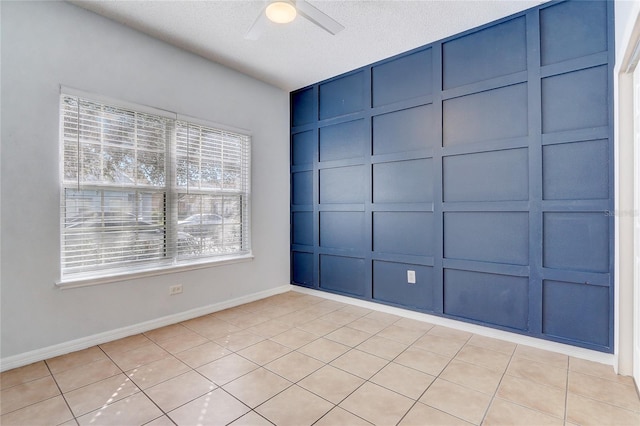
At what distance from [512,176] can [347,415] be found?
2.41 meters

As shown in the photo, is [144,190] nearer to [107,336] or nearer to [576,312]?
[107,336]

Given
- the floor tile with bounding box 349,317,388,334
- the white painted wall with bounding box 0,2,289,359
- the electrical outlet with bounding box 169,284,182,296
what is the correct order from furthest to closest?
the electrical outlet with bounding box 169,284,182,296 → the floor tile with bounding box 349,317,388,334 → the white painted wall with bounding box 0,2,289,359

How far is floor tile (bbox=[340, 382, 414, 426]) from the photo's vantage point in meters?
1.77

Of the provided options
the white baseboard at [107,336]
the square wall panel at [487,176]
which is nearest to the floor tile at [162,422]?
the white baseboard at [107,336]

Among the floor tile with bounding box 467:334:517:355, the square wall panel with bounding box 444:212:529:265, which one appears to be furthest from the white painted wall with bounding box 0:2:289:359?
the floor tile with bounding box 467:334:517:355

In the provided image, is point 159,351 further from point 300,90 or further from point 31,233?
point 300,90

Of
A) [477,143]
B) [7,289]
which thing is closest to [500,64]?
[477,143]

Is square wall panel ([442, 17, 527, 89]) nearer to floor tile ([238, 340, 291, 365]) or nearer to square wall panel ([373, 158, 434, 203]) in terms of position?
square wall panel ([373, 158, 434, 203])

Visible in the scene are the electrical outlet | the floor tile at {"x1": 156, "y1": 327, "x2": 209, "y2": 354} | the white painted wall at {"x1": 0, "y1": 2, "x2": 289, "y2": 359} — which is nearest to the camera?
the white painted wall at {"x1": 0, "y1": 2, "x2": 289, "y2": 359}

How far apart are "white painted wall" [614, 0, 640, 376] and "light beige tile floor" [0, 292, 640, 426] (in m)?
0.26

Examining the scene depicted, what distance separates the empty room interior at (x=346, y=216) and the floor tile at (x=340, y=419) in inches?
0.8

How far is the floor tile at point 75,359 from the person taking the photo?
235 centimetres

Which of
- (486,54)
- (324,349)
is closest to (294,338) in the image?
(324,349)

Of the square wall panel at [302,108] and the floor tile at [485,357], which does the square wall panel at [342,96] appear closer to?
the square wall panel at [302,108]
